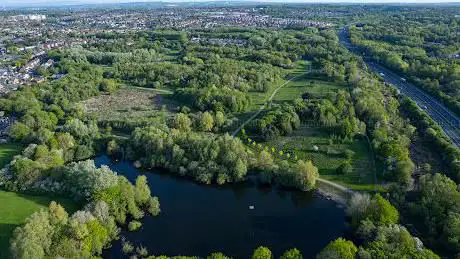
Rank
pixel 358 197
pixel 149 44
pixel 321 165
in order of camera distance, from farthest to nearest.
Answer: pixel 149 44, pixel 321 165, pixel 358 197

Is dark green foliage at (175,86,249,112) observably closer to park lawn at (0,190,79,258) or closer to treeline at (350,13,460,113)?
park lawn at (0,190,79,258)

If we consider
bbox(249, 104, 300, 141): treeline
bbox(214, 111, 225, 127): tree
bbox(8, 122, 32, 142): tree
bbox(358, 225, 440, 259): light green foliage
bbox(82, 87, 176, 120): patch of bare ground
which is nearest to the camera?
bbox(358, 225, 440, 259): light green foliage

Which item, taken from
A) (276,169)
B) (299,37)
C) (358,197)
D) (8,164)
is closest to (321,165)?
(276,169)

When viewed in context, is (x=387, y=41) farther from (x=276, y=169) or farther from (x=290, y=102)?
(x=276, y=169)

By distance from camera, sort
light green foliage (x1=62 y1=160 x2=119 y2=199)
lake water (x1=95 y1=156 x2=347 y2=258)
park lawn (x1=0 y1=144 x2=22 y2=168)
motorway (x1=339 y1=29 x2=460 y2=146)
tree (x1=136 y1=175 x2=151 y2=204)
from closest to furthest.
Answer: lake water (x1=95 y1=156 x2=347 y2=258), light green foliage (x1=62 y1=160 x2=119 y2=199), tree (x1=136 y1=175 x2=151 y2=204), park lawn (x1=0 y1=144 x2=22 y2=168), motorway (x1=339 y1=29 x2=460 y2=146)

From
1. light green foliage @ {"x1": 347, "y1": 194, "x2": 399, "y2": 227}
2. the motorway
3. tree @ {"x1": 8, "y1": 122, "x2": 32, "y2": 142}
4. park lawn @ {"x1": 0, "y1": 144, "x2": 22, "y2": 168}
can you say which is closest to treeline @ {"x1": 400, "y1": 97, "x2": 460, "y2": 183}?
the motorway
